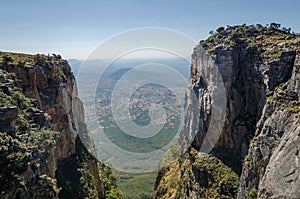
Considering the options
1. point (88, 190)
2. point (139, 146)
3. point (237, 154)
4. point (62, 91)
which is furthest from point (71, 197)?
point (139, 146)

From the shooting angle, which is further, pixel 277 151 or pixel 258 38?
pixel 258 38

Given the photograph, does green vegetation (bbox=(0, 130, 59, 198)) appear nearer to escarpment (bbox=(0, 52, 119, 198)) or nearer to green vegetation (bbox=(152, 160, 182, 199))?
escarpment (bbox=(0, 52, 119, 198))

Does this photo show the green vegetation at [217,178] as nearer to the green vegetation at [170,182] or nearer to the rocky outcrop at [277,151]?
the rocky outcrop at [277,151]

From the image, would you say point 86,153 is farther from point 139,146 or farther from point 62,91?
point 139,146

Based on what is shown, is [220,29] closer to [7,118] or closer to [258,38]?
[258,38]

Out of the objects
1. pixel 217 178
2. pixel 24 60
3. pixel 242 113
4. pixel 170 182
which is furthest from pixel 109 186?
pixel 24 60
